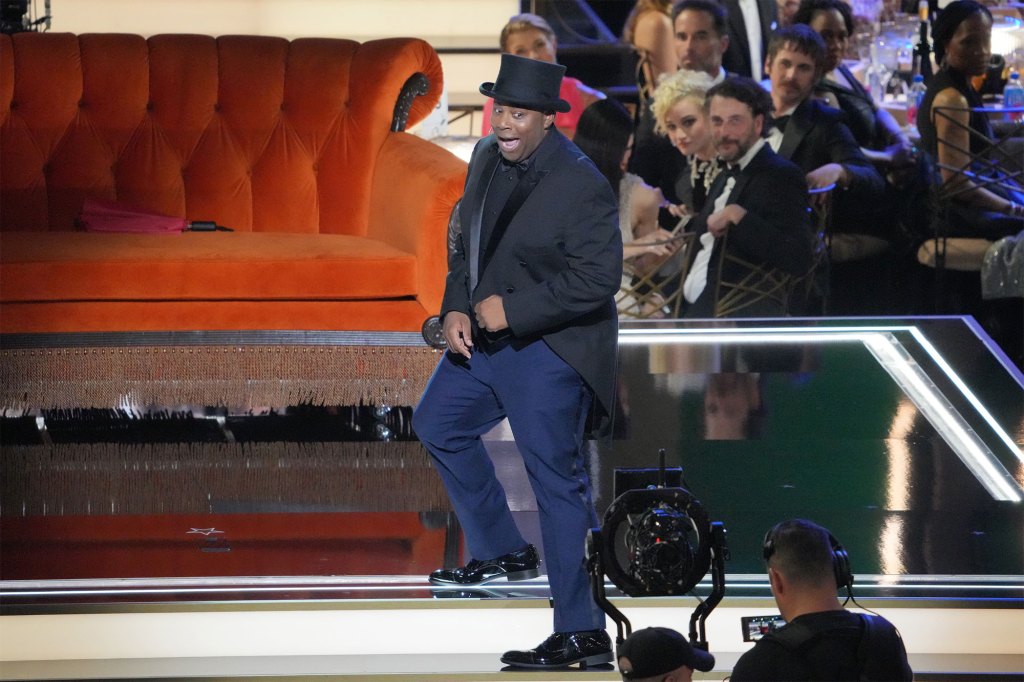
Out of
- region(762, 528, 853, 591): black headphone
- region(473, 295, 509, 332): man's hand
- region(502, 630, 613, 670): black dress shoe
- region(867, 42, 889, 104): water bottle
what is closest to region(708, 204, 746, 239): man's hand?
region(867, 42, 889, 104): water bottle

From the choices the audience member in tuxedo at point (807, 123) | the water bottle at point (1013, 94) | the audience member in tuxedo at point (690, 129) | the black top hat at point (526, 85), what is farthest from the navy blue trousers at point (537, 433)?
the water bottle at point (1013, 94)

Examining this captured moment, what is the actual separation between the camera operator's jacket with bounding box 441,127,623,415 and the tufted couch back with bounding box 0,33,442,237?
1765mm

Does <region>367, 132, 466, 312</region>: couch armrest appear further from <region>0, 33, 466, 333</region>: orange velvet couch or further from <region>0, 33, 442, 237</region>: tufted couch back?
<region>0, 33, 442, 237</region>: tufted couch back

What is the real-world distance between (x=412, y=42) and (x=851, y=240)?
2.43 m

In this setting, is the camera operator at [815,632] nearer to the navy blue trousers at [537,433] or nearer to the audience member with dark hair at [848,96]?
the navy blue trousers at [537,433]

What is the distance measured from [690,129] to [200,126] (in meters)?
1.92

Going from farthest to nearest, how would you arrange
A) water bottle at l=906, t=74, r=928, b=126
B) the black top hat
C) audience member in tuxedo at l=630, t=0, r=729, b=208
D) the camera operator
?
water bottle at l=906, t=74, r=928, b=126, audience member in tuxedo at l=630, t=0, r=729, b=208, the black top hat, the camera operator

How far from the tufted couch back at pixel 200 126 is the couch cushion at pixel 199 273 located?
1.94 feet

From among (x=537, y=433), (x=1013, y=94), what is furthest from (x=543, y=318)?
(x=1013, y=94)

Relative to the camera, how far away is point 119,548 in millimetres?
3209

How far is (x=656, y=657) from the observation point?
222 centimetres

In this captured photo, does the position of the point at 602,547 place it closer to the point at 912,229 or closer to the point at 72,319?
the point at 72,319

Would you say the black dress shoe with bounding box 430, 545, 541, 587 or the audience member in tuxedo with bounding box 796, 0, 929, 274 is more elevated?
the audience member in tuxedo with bounding box 796, 0, 929, 274

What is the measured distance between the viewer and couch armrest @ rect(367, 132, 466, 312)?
3.85m
